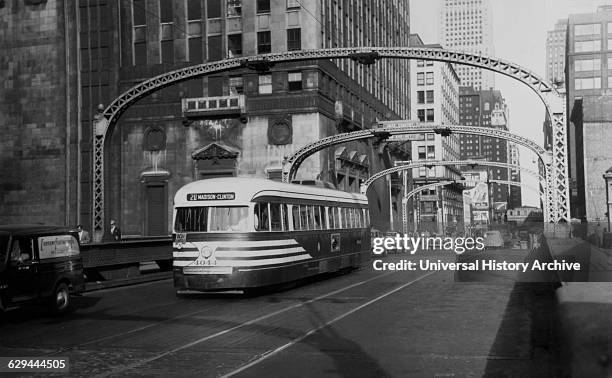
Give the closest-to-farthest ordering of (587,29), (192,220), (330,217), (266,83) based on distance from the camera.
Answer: (192,220) < (330,217) < (587,29) < (266,83)

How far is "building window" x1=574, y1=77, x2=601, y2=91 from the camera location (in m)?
64.8

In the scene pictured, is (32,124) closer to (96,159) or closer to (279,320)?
(96,159)

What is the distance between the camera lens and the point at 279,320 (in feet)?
45.9

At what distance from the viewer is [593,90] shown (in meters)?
65.1

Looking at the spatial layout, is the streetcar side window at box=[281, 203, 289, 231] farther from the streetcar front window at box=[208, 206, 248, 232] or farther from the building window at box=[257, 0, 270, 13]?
the building window at box=[257, 0, 270, 13]

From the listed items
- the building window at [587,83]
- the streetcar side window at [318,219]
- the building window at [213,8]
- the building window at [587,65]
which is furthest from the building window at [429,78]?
the streetcar side window at [318,219]

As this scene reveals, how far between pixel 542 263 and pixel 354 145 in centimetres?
4292

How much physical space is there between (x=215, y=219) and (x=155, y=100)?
41.2 m

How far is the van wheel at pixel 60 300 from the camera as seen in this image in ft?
50.8

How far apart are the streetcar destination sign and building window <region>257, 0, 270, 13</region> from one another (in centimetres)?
4006

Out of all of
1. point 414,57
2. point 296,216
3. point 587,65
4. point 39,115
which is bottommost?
point 296,216

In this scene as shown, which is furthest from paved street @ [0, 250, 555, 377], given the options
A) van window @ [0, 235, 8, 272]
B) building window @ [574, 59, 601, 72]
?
building window @ [574, 59, 601, 72]

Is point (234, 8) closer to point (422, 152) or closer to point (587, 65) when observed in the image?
point (587, 65)

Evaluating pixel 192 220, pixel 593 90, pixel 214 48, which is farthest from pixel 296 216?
pixel 593 90
